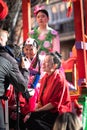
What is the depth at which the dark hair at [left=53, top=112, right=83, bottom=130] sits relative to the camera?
146 inches

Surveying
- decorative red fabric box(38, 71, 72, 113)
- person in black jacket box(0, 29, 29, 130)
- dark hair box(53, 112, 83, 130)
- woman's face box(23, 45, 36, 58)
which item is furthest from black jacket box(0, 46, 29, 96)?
woman's face box(23, 45, 36, 58)

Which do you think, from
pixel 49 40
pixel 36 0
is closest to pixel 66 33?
pixel 36 0

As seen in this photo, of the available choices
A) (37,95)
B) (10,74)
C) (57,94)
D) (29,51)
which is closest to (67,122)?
(57,94)

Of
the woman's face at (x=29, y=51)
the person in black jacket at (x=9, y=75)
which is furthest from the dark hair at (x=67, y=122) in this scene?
the woman's face at (x=29, y=51)

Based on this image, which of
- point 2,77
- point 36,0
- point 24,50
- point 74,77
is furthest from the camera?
point 36,0

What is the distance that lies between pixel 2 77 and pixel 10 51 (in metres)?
0.40

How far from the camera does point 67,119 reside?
377 cm

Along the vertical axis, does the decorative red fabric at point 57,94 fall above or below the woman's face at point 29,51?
below

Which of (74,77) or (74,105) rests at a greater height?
(74,77)

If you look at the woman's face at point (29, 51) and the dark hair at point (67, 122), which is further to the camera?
the woman's face at point (29, 51)

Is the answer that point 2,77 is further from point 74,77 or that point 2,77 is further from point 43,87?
point 74,77

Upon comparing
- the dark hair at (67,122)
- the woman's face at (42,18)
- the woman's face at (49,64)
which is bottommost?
the dark hair at (67,122)

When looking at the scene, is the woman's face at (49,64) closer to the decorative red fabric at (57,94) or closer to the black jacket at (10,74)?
the decorative red fabric at (57,94)

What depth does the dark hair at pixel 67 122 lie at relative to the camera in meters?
3.71
